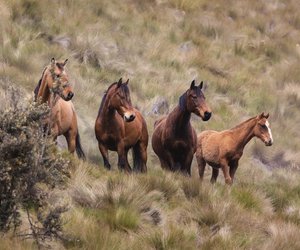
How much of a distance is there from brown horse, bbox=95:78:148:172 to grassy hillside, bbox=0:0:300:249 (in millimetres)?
876

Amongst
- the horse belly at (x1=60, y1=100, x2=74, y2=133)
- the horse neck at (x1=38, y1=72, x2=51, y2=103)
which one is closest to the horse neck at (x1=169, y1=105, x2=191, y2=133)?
the horse belly at (x1=60, y1=100, x2=74, y2=133)

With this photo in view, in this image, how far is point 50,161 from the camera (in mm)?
5883

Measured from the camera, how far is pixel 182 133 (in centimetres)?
1058

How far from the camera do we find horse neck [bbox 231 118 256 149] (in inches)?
452

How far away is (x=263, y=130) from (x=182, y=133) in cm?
171

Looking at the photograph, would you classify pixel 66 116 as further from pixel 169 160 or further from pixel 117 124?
pixel 169 160

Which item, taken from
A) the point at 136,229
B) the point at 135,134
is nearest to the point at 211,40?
the point at 135,134

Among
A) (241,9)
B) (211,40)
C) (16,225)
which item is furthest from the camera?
(241,9)

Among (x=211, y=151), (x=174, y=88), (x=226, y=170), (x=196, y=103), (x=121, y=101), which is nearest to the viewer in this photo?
(x=121, y=101)

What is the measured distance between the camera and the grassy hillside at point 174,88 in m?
6.97

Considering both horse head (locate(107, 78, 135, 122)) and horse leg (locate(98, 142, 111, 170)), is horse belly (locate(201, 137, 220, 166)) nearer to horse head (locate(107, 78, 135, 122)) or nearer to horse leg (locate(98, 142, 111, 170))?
horse leg (locate(98, 142, 111, 170))

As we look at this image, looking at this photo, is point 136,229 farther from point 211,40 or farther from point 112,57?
point 211,40

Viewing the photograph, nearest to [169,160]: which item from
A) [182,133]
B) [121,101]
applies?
[182,133]

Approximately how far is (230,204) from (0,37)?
30.0ft
